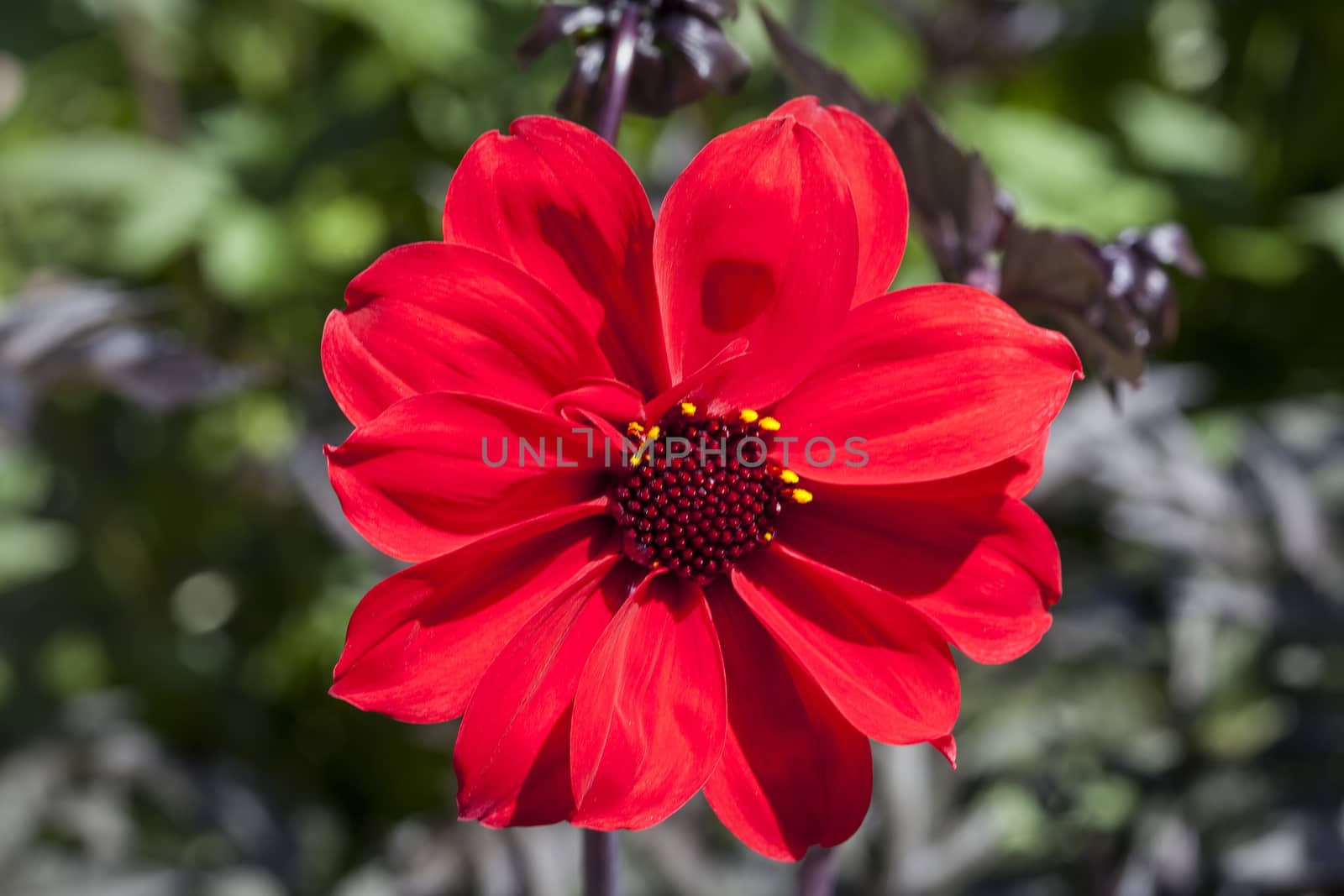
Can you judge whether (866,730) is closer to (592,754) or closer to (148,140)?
(592,754)

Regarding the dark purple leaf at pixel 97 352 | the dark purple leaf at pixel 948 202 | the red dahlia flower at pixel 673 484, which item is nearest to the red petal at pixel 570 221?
the red dahlia flower at pixel 673 484

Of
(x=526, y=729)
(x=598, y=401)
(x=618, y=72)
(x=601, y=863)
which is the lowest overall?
(x=601, y=863)

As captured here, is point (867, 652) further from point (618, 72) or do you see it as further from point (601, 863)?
point (618, 72)

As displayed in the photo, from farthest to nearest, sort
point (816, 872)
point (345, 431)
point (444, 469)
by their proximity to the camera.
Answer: point (345, 431) → point (816, 872) → point (444, 469)

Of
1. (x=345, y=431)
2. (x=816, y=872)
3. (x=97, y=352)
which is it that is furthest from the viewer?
(x=345, y=431)

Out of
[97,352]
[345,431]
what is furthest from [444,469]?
[345,431]
